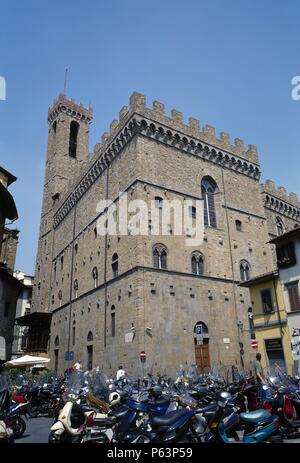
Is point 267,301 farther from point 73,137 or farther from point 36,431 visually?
point 73,137

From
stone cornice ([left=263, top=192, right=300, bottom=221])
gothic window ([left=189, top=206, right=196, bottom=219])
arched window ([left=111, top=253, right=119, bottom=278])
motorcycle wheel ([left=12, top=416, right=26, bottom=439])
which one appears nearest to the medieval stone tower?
arched window ([left=111, top=253, right=119, bottom=278])

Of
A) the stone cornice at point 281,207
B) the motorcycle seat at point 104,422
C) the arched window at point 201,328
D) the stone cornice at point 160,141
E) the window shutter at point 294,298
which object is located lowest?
the motorcycle seat at point 104,422

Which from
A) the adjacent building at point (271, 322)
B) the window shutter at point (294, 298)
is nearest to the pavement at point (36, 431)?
the adjacent building at point (271, 322)

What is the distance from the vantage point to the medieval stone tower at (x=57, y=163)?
36125 mm

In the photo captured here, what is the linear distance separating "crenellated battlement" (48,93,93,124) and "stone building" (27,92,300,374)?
14.7 meters

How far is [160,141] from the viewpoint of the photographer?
23422 millimetres

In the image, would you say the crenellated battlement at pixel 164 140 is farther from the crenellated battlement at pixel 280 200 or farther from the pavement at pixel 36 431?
the pavement at pixel 36 431

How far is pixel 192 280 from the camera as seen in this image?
21.2m

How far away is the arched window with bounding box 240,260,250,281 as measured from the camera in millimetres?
24272

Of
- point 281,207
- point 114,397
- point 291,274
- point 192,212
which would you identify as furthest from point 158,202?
point 281,207

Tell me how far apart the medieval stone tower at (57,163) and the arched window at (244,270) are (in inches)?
678

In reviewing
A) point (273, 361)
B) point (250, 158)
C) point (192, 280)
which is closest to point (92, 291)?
point (192, 280)

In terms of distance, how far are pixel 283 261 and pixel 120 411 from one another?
14131 millimetres

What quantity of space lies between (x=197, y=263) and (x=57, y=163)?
76.0 ft
